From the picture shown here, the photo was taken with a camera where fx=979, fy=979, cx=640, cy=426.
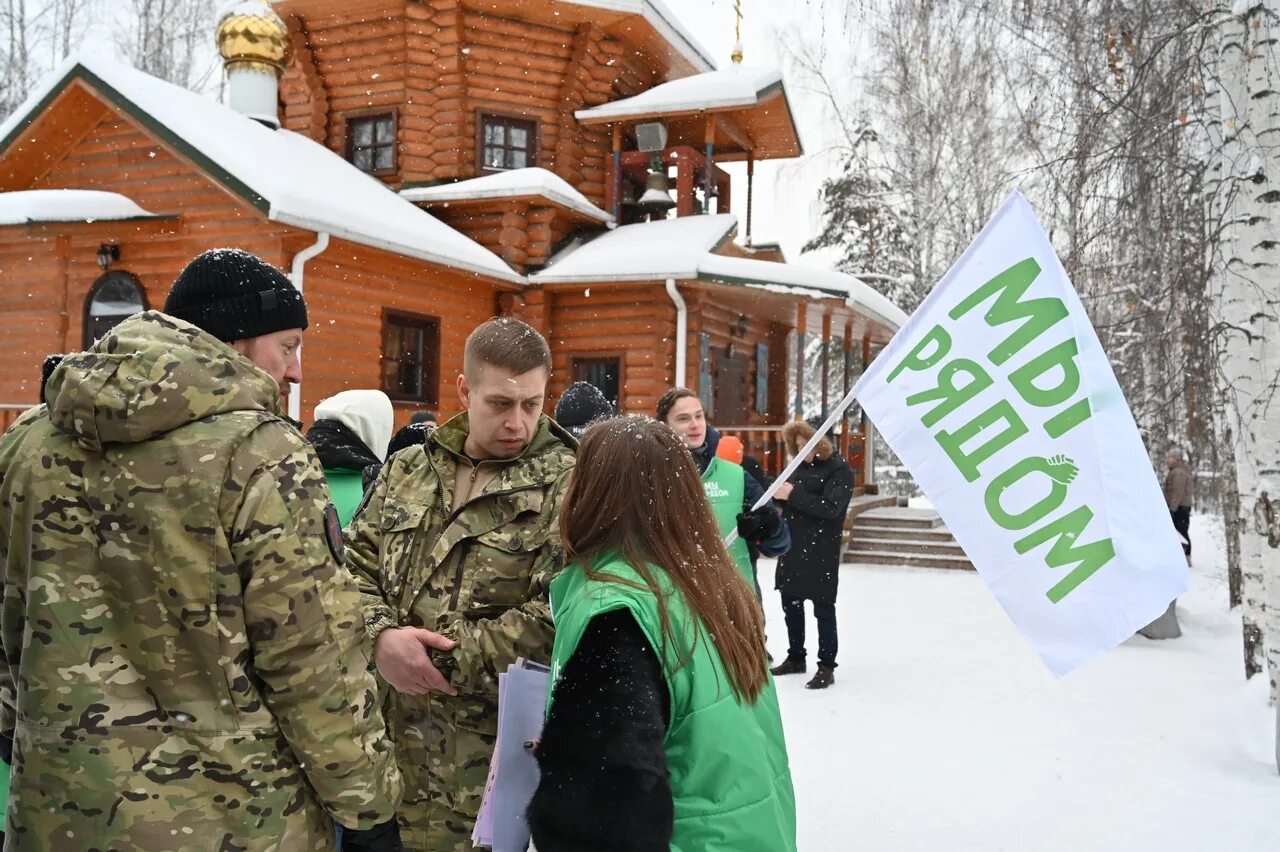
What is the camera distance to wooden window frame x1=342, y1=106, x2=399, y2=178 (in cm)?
1490

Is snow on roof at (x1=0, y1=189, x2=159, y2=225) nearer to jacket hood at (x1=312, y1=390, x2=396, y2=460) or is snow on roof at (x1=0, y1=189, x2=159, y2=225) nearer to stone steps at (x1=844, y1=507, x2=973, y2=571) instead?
jacket hood at (x1=312, y1=390, x2=396, y2=460)

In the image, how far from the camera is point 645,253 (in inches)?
516

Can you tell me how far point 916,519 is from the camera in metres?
14.2

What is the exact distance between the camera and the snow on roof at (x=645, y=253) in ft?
41.6

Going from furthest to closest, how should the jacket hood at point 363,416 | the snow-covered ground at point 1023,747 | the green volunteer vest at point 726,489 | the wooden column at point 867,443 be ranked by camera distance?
the wooden column at point 867,443, the green volunteer vest at point 726,489, the snow-covered ground at point 1023,747, the jacket hood at point 363,416

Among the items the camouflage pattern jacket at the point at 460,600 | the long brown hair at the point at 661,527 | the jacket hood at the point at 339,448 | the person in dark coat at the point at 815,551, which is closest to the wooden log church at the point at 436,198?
the person in dark coat at the point at 815,551

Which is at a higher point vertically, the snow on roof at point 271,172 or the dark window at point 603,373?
the snow on roof at point 271,172

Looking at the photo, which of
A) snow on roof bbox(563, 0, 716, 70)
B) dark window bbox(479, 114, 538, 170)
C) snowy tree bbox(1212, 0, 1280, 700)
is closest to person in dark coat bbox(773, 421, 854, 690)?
snowy tree bbox(1212, 0, 1280, 700)

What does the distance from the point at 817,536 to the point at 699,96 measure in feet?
31.3

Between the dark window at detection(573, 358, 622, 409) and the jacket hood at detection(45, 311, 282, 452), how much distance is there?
12.1m

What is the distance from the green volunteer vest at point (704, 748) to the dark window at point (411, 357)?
→ 36.3ft

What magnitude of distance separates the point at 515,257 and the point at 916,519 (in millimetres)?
6888

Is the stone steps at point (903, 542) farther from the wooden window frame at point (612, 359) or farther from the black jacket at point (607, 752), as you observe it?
the black jacket at point (607, 752)

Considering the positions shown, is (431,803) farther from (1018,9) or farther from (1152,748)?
(1018,9)
